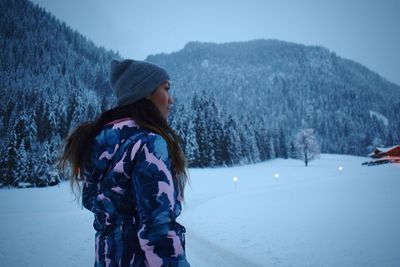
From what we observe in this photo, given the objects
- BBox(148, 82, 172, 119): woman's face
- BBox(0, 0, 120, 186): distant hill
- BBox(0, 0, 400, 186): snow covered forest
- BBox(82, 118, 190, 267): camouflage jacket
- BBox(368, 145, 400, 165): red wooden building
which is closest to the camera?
BBox(82, 118, 190, 267): camouflage jacket

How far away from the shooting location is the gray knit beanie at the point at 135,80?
1856 mm

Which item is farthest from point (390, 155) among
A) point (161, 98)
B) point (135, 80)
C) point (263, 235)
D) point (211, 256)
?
point (135, 80)

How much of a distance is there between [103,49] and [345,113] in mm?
181861

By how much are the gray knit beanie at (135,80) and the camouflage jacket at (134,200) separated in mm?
248

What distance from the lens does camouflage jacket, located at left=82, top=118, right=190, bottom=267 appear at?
1399mm

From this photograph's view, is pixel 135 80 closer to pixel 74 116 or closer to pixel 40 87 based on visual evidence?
pixel 74 116

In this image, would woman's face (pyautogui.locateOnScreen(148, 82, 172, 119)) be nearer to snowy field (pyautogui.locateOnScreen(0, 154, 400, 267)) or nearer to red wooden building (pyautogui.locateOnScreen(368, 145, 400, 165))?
snowy field (pyautogui.locateOnScreen(0, 154, 400, 267))

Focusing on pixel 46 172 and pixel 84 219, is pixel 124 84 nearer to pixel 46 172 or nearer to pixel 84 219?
pixel 84 219

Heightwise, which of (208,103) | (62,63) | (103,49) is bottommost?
(208,103)

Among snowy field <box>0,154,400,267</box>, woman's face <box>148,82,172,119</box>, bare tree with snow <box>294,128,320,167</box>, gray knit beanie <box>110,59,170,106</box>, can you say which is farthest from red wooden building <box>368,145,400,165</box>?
gray knit beanie <box>110,59,170,106</box>

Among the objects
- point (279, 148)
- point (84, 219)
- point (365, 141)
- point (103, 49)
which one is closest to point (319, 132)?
point (365, 141)

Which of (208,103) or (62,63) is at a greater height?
(62,63)

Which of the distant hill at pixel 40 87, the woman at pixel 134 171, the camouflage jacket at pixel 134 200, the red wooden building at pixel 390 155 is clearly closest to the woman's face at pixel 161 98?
the woman at pixel 134 171

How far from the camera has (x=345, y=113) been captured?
18625 cm
